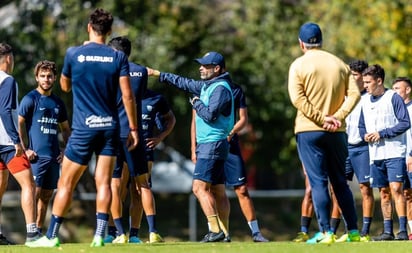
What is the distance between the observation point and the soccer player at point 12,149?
14.3m

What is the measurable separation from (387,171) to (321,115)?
3.36 metres

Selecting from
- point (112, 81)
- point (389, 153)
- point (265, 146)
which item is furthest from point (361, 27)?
point (112, 81)

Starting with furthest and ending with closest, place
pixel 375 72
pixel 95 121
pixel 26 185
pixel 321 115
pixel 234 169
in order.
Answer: pixel 234 169, pixel 375 72, pixel 26 185, pixel 321 115, pixel 95 121

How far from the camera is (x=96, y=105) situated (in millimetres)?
12891

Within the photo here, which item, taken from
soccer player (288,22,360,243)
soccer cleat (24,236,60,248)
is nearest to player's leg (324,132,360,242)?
soccer player (288,22,360,243)

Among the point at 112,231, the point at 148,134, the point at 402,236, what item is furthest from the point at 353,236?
the point at 112,231

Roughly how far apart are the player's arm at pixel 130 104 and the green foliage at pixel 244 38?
1549 centimetres

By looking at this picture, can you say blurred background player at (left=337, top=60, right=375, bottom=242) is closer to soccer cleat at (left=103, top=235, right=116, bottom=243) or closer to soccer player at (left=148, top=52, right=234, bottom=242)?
soccer player at (left=148, top=52, right=234, bottom=242)

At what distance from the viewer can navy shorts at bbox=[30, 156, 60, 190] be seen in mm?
16234

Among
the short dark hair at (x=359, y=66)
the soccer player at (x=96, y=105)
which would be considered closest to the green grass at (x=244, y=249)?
the soccer player at (x=96, y=105)

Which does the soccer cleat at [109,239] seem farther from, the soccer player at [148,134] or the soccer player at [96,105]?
the soccer player at [96,105]

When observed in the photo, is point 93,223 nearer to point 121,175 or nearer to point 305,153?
point 121,175

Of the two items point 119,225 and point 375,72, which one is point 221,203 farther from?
point 375,72

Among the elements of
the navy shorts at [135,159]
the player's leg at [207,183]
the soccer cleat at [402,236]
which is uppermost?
the navy shorts at [135,159]
